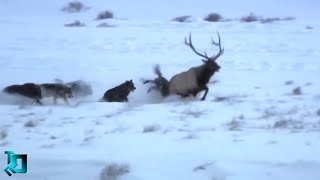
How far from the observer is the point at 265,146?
7191 mm

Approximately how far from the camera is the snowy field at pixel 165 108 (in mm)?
6641

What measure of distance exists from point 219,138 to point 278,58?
10.7 metres

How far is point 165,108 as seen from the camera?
10672mm

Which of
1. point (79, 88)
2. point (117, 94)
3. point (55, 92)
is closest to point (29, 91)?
point (55, 92)

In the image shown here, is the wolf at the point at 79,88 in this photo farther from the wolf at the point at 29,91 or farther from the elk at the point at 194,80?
the elk at the point at 194,80

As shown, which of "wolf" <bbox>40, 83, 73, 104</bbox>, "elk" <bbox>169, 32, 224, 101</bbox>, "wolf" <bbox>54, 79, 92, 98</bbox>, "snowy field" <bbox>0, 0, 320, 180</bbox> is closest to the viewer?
"snowy field" <bbox>0, 0, 320, 180</bbox>

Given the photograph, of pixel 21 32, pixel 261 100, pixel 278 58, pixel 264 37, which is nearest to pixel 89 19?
pixel 21 32

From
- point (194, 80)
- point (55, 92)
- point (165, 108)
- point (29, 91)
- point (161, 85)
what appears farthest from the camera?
point (161, 85)

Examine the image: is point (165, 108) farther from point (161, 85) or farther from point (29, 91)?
point (29, 91)

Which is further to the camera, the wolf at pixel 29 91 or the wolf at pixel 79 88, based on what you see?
the wolf at pixel 79 88

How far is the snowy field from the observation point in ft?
21.8

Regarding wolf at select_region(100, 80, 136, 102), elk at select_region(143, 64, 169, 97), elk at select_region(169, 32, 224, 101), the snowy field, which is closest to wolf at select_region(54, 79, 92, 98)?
the snowy field

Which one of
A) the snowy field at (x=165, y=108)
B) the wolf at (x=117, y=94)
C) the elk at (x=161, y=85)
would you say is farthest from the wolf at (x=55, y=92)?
the elk at (x=161, y=85)

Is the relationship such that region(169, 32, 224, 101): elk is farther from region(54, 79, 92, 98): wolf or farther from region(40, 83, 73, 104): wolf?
region(40, 83, 73, 104): wolf
